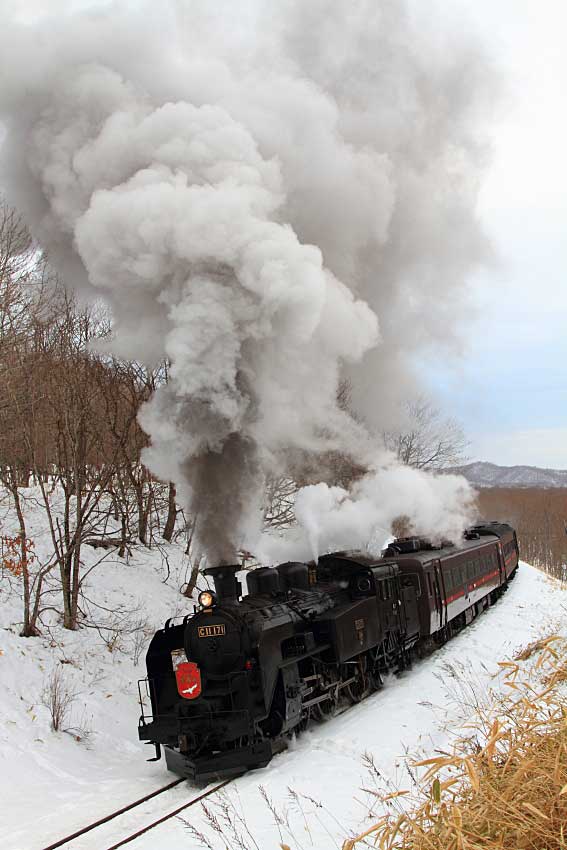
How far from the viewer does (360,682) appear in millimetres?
9898

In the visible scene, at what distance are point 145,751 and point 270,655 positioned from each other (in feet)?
9.72

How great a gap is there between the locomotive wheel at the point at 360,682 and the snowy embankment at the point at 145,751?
20 cm

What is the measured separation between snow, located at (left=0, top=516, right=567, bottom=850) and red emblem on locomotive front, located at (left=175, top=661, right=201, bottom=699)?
0.92 meters

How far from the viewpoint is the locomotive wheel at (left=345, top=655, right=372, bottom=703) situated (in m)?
9.63

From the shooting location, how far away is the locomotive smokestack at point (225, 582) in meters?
7.91

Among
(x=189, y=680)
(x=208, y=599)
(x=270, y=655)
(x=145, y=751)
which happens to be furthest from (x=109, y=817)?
(x=145, y=751)

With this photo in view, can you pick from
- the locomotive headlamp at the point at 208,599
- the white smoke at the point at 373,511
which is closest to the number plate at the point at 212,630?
the locomotive headlamp at the point at 208,599

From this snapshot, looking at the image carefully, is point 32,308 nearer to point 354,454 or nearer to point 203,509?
point 203,509

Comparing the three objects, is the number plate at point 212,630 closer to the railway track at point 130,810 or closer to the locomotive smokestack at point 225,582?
the locomotive smokestack at point 225,582

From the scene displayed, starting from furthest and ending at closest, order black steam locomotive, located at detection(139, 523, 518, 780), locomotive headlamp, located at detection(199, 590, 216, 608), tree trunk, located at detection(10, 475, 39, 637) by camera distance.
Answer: tree trunk, located at detection(10, 475, 39, 637), locomotive headlamp, located at detection(199, 590, 216, 608), black steam locomotive, located at detection(139, 523, 518, 780)

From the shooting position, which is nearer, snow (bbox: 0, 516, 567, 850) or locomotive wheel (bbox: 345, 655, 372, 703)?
snow (bbox: 0, 516, 567, 850)

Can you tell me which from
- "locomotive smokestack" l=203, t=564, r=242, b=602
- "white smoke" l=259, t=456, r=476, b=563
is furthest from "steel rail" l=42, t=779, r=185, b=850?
"white smoke" l=259, t=456, r=476, b=563

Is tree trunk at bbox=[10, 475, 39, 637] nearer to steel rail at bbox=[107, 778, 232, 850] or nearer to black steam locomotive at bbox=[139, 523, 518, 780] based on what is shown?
black steam locomotive at bbox=[139, 523, 518, 780]

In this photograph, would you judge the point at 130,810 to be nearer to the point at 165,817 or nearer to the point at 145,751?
the point at 165,817
